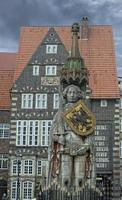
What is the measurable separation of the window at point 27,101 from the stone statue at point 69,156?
85.8ft

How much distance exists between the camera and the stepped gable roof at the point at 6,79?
46200 millimetres

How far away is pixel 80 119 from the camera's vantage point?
18.1 metres

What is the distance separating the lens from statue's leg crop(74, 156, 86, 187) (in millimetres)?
17547

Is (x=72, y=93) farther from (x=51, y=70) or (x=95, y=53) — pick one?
(x=95, y=53)

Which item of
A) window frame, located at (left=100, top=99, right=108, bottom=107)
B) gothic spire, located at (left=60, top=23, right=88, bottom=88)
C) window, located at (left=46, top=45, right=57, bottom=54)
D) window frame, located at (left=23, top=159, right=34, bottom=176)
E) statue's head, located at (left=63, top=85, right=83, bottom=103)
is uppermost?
window, located at (left=46, top=45, right=57, bottom=54)

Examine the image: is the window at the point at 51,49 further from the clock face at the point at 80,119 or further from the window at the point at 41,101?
the clock face at the point at 80,119

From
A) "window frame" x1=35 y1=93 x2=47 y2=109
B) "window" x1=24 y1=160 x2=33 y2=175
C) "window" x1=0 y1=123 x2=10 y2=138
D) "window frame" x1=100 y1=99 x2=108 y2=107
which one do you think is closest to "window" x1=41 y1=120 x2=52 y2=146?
"window frame" x1=35 y1=93 x2=47 y2=109

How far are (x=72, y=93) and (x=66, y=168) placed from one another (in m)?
2.60

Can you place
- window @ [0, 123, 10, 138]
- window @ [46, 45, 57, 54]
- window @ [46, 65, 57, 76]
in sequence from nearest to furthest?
window @ [46, 65, 57, 76], window @ [46, 45, 57, 54], window @ [0, 123, 10, 138]

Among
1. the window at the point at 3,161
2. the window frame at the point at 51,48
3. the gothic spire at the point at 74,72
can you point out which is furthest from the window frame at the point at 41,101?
the gothic spire at the point at 74,72

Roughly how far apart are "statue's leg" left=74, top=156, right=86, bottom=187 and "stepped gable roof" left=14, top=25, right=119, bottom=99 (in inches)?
1050

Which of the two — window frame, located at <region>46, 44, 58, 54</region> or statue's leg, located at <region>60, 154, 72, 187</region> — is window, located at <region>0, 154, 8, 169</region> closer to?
window frame, located at <region>46, 44, 58, 54</region>

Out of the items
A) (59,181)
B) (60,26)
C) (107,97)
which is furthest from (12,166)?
(59,181)

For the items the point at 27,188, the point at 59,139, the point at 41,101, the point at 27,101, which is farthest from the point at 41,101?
the point at 59,139
